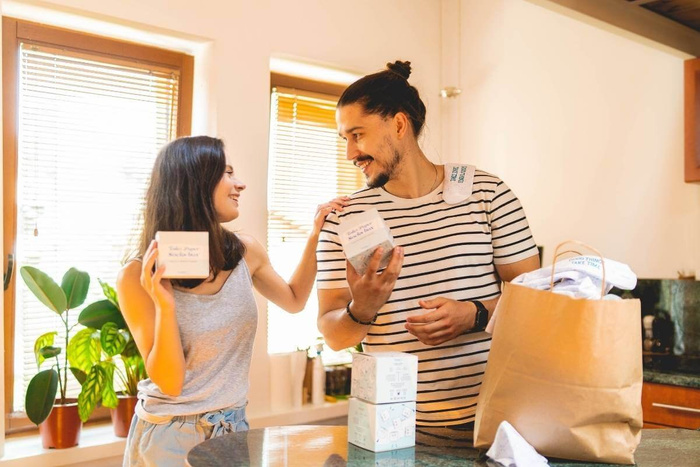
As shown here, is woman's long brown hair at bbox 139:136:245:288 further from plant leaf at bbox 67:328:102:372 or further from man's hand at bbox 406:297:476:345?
plant leaf at bbox 67:328:102:372

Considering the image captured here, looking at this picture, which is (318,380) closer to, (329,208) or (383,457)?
(329,208)

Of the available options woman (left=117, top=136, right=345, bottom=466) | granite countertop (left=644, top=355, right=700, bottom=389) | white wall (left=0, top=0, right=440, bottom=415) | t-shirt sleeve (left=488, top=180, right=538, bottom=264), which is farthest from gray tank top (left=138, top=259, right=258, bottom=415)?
granite countertop (left=644, top=355, right=700, bottom=389)

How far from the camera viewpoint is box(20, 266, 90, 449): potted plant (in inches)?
90.4

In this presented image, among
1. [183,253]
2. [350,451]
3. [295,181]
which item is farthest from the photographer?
[295,181]

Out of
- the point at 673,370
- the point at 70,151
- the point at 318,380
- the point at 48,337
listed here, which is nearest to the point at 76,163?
the point at 70,151

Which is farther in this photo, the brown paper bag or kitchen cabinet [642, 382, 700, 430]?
kitchen cabinet [642, 382, 700, 430]

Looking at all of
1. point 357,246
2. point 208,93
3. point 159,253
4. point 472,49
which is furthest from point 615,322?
point 472,49

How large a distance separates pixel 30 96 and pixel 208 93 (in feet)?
2.23

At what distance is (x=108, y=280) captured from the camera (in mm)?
2736

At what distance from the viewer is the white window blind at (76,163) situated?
257 cm

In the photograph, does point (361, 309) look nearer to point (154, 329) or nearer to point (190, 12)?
point (154, 329)

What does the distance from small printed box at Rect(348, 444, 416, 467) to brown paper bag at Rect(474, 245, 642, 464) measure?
0.49 ft

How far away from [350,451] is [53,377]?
63.8 inches

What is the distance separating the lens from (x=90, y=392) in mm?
2373
